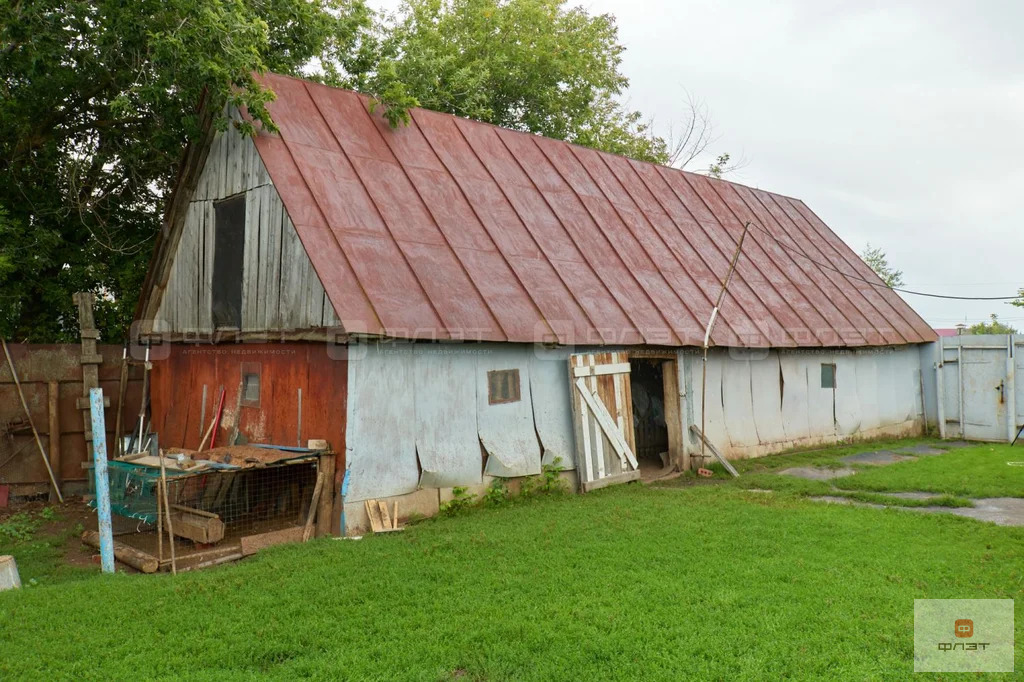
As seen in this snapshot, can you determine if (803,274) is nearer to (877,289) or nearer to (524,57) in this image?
(877,289)

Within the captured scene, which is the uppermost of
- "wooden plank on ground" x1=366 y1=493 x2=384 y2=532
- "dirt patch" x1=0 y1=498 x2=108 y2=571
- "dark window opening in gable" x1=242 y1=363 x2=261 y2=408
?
"dark window opening in gable" x1=242 y1=363 x2=261 y2=408

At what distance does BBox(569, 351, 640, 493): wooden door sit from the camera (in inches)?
444

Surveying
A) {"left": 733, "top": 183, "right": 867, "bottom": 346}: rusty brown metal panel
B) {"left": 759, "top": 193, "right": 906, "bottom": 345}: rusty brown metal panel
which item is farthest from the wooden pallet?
{"left": 759, "top": 193, "right": 906, "bottom": 345}: rusty brown metal panel

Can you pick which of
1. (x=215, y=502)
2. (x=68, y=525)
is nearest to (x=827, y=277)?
(x=215, y=502)

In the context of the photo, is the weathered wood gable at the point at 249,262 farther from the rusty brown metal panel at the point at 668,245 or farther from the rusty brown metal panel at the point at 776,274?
the rusty brown metal panel at the point at 776,274

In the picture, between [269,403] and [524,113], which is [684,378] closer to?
[269,403]

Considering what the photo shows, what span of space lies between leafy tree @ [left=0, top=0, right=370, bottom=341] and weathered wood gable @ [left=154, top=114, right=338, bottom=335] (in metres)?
0.82

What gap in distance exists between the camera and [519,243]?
484 inches

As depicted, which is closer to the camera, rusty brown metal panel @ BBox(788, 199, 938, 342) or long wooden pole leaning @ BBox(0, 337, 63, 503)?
long wooden pole leaning @ BBox(0, 337, 63, 503)

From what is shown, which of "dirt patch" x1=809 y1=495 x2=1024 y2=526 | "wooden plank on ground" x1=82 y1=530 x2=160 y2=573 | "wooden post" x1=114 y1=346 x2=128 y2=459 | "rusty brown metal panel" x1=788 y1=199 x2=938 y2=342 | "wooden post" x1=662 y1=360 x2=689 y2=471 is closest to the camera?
"wooden plank on ground" x1=82 y1=530 x2=160 y2=573

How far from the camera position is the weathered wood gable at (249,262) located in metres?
9.70

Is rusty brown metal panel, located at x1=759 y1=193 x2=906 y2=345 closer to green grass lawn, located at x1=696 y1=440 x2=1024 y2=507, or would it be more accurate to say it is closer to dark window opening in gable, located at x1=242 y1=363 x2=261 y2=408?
green grass lawn, located at x1=696 y1=440 x2=1024 y2=507

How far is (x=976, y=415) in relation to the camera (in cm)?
1770

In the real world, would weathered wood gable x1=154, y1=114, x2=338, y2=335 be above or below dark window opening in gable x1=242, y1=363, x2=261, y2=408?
above
